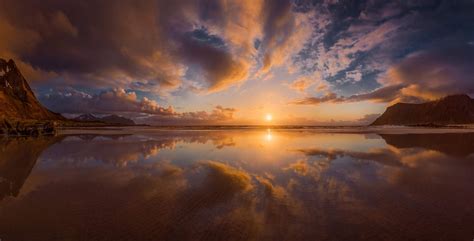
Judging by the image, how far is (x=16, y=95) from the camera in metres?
158

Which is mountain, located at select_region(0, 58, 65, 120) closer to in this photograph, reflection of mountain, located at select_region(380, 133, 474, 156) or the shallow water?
the shallow water

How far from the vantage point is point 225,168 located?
12.0m

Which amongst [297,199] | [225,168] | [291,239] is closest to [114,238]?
[291,239]

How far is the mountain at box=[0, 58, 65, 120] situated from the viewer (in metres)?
136

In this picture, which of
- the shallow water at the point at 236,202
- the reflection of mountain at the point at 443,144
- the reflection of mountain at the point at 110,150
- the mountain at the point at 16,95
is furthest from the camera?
the mountain at the point at 16,95

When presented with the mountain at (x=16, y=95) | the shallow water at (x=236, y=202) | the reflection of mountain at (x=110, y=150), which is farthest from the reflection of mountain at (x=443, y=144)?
the mountain at (x=16, y=95)

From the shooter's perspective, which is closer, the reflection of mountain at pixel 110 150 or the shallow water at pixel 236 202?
the shallow water at pixel 236 202

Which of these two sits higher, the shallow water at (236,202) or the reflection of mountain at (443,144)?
the reflection of mountain at (443,144)

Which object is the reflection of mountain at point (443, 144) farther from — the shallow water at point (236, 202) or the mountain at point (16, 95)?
the mountain at point (16, 95)

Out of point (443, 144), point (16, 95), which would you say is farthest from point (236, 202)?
point (16, 95)

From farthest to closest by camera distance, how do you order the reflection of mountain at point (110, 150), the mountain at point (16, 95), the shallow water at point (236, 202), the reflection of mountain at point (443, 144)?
the mountain at point (16, 95) < the reflection of mountain at point (443, 144) < the reflection of mountain at point (110, 150) < the shallow water at point (236, 202)

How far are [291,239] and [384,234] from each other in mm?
2357

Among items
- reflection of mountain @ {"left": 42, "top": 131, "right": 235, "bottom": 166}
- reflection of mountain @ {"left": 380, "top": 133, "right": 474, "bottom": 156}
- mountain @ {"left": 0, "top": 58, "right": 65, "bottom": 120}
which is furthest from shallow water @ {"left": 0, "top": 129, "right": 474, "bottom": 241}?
mountain @ {"left": 0, "top": 58, "right": 65, "bottom": 120}

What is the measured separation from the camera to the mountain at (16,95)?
136 metres
